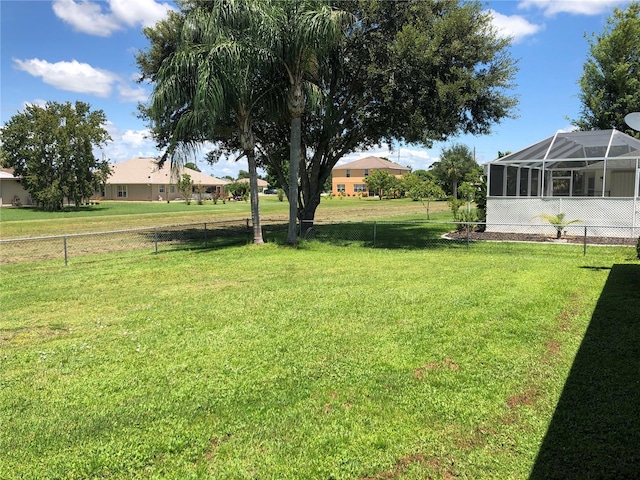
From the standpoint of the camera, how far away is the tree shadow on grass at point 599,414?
10.1 feet

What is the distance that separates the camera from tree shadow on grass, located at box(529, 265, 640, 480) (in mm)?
3066

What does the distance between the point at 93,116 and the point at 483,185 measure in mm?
37208

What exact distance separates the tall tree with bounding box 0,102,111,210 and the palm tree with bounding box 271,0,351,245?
3335cm

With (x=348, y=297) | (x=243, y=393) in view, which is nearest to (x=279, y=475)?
(x=243, y=393)

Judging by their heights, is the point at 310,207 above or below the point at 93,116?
below

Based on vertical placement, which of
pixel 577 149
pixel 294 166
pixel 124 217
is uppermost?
pixel 577 149

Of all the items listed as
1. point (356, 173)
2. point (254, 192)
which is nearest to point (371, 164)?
point (356, 173)

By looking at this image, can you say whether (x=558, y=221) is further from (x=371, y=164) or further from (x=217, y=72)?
(x=371, y=164)

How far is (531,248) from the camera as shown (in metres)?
14.1

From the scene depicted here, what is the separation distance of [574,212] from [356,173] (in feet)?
226

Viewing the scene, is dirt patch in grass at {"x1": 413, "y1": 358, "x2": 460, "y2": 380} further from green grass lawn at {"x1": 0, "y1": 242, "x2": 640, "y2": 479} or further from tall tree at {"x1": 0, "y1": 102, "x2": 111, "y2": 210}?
tall tree at {"x1": 0, "y1": 102, "x2": 111, "y2": 210}

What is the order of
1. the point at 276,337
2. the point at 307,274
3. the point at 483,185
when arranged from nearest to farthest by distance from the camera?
the point at 276,337
the point at 307,274
the point at 483,185

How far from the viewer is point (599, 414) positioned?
3729mm

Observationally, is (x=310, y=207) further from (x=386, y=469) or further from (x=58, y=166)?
(x=58, y=166)
